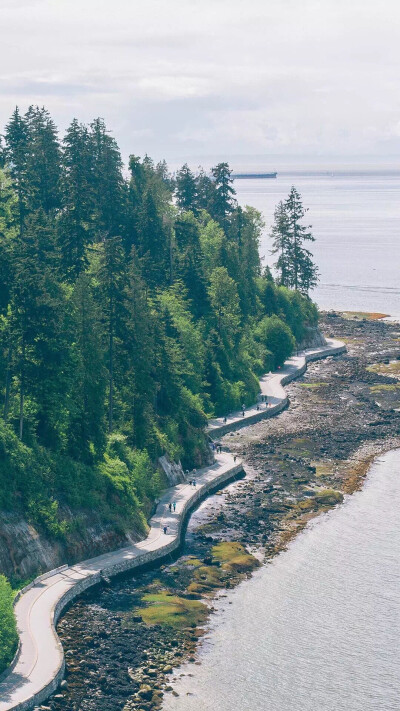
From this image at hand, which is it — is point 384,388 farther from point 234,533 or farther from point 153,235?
point 234,533

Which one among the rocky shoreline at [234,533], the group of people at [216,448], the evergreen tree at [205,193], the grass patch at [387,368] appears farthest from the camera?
the evergreen tree at [205,193]

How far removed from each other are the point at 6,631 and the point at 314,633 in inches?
723

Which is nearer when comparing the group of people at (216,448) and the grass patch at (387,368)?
the group of people at (216,448)

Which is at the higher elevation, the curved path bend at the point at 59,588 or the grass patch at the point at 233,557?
the curved path bend at the point at 59,588

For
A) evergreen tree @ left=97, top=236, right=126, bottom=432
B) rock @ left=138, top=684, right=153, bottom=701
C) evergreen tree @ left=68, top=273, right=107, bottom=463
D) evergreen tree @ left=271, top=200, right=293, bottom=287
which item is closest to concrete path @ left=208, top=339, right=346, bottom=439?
evergreen tree @ left=271, top=200, right=293, bottom=287

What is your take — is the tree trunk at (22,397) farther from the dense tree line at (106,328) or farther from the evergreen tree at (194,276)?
the evergreen tree at (194,276)

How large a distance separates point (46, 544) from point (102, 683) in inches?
486

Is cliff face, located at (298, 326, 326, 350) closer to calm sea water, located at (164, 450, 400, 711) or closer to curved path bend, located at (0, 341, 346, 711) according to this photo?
curved path bend, located at (0, 341, 346, 711)

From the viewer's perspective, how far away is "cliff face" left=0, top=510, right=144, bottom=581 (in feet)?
182

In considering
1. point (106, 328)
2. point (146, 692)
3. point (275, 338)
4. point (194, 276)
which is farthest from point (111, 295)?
point (275, 338)

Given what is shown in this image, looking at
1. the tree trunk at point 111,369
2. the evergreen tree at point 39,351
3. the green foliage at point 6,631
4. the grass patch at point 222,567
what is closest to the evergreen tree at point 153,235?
the tree trunk at point 111,369

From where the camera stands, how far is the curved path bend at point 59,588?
45.2 meters

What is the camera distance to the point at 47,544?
58.5 m

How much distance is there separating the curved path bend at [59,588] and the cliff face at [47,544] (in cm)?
73
